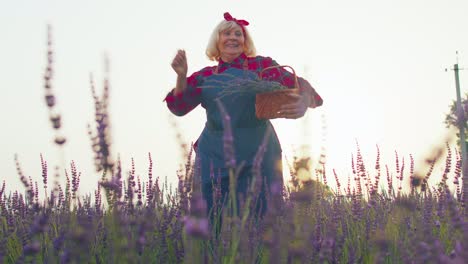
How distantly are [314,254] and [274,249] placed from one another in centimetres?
118

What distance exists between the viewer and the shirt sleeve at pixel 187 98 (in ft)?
15.4

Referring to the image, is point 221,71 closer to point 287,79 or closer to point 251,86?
point 287,79

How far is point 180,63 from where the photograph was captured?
427 cm

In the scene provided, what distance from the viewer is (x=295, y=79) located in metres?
4.37

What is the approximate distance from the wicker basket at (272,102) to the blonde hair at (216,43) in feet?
3.20

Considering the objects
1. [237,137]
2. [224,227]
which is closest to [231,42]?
[237,137]

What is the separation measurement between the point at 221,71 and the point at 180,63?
2.13ft

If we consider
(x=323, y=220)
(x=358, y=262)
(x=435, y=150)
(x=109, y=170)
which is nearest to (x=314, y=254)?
(x=358, y=262)

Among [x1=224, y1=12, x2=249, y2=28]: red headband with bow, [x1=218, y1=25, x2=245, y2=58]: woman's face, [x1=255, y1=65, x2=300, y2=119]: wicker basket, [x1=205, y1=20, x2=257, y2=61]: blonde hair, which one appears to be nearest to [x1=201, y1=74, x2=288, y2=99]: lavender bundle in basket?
[x1=255, y1=65, x2=300, y2=119]: wicker basket

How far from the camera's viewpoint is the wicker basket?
4.04 m

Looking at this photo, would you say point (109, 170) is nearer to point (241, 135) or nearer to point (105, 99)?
point (105, 99)

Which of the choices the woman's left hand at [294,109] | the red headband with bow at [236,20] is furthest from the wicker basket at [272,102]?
the red headband with bow at [236,20]

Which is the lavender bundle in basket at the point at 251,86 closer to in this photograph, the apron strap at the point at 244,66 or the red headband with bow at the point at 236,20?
Result: the apron strap at the point at 244,66

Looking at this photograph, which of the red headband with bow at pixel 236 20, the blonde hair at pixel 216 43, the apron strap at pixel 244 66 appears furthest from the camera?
the red headband with bow at pixel 236 20
